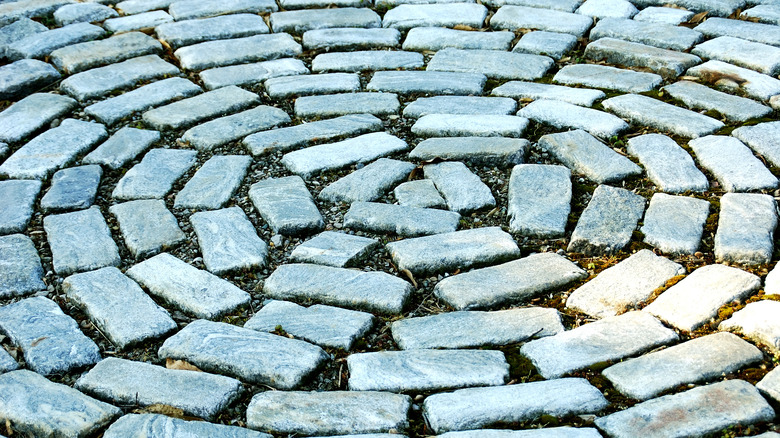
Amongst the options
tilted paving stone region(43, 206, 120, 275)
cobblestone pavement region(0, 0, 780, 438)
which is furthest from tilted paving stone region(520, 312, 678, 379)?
tilted paving stone region(43, 206, 120, 275)

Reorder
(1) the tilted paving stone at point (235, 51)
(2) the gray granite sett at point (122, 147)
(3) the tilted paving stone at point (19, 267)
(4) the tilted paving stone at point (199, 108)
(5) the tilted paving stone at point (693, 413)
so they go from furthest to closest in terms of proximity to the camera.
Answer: (1) the tilted paving stone at point (235, 51)
(4) the tilted paving stone at point (199, 108)
(2) the gray granite sett at point (122, 147)
(3) the tilted paving stone at point (19, 267)
(5) the tilted paving stone at point (693, 413)

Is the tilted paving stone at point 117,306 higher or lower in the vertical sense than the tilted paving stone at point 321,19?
lower

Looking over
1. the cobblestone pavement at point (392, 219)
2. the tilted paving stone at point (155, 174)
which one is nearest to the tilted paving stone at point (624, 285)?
the cobblestone pavement at point (392, 219)

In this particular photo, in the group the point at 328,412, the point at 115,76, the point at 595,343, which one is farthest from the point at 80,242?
the point at 595,343

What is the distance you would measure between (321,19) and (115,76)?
3.55 feet

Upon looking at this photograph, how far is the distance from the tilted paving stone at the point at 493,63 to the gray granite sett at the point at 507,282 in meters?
1.35

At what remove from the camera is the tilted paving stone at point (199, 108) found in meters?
3.23

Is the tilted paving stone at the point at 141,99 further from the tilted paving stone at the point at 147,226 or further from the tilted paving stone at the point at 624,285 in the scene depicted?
the tilted paving stone at the point at 624,285

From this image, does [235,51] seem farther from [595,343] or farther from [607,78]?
[595,343]

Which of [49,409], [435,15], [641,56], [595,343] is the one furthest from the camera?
[435,15]

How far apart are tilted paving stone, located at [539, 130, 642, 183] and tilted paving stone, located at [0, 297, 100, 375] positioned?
1.73 m

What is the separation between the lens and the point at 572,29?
3.80 meters

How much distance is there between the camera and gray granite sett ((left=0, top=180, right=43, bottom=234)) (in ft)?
8.61

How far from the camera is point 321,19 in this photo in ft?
13.2
